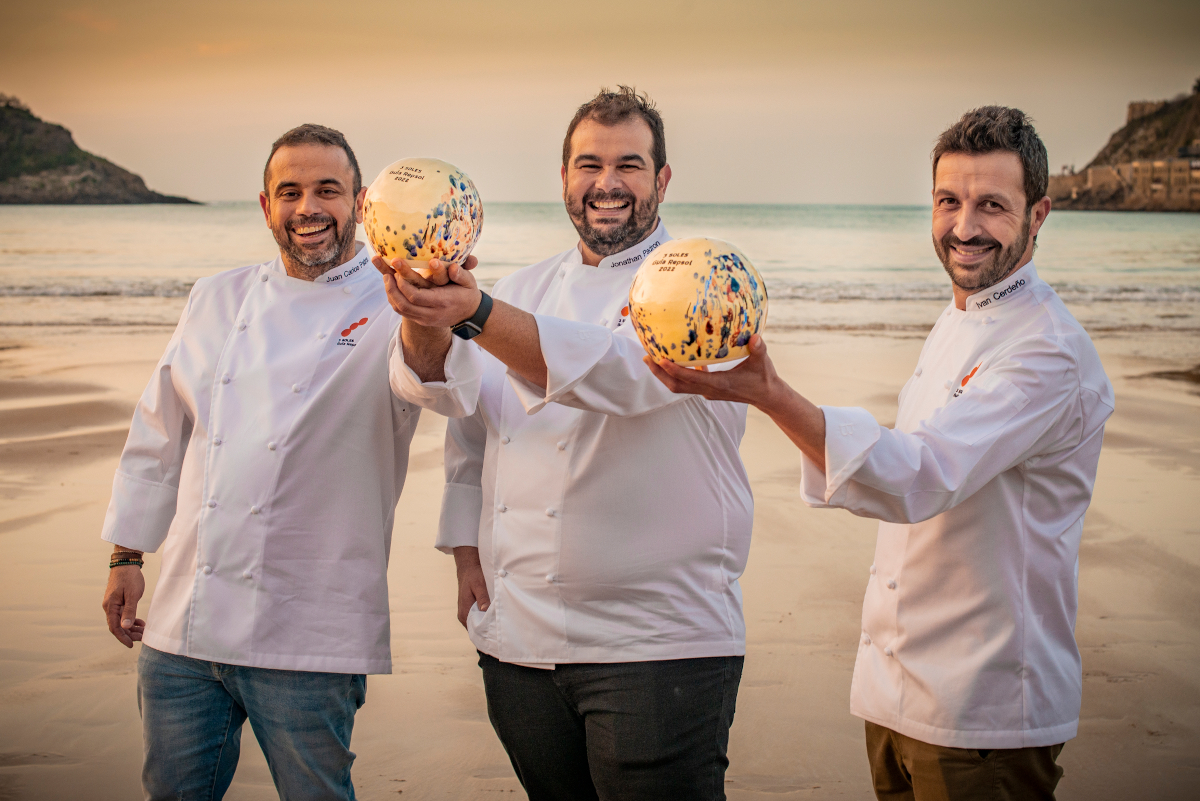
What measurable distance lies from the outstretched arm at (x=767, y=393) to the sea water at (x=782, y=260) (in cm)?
1623

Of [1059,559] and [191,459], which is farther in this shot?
[191,459]

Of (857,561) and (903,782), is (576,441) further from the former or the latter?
(857,561)

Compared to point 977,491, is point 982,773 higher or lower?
lower

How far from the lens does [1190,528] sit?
737cm

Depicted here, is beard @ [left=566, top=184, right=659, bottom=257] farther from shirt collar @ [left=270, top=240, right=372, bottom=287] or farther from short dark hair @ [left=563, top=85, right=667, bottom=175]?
shirt collar @ [left=270, top=240, right=372, bottom=287]

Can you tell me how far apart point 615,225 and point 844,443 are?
3.60ft

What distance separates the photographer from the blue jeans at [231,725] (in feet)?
8.80

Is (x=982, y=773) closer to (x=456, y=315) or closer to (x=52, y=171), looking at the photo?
(x=456, y=315)

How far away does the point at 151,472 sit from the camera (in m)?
3.02

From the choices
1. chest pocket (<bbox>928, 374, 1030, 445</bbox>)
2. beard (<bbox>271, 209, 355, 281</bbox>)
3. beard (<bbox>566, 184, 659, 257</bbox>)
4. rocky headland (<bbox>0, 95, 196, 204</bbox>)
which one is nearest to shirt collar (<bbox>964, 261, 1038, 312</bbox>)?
chest pocket (<bbox>928, 374, 1030, 445</bbox>)

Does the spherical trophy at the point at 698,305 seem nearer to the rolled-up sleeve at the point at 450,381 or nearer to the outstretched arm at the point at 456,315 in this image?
the outstretched arm at the point at 456,315

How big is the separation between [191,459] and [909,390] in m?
2.14

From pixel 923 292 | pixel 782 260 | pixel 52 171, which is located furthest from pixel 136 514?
pixel 52 171

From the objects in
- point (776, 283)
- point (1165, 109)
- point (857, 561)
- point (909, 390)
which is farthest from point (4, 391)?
point (1165, 109)
